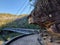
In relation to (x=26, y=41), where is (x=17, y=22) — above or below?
above

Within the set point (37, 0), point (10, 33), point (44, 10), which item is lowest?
point (10, 33)

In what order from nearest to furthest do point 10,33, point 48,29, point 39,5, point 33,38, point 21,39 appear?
point 39,5 < point 48,29 < point 33,38 < point 21,39 < point 10,33

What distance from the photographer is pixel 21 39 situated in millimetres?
3414

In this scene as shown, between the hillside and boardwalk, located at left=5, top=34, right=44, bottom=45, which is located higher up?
the hillside

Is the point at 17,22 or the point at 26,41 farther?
the point at 26,41

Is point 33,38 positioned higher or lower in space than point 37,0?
lower

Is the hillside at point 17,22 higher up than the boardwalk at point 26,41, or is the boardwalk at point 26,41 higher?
the hillside at point 17,22

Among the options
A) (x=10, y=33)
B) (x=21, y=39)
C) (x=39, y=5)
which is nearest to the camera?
(x=39, y=5)

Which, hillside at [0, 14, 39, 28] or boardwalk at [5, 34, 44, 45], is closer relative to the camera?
hillside at [0, 14, 39, 28]

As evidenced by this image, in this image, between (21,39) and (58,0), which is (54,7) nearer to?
(58,0)

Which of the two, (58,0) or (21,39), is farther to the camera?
(21,39)

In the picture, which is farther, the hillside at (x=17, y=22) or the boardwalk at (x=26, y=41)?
the boardwalk at (x=26, y=41)

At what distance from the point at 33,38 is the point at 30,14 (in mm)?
852

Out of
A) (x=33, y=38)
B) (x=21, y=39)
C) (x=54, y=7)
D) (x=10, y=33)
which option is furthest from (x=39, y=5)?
(x=10, y=33)
